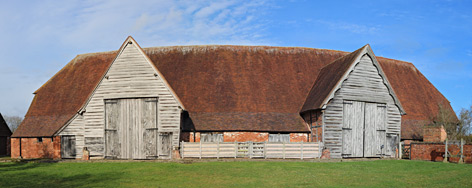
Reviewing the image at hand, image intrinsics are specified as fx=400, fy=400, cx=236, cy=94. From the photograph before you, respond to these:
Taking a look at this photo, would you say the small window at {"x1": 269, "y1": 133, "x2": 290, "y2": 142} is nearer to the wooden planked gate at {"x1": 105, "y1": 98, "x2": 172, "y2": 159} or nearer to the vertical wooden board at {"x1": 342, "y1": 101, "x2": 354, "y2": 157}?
the vertical wooden board at {"x1": 342, "y1": 101, "x2": 354, "y2": 157}

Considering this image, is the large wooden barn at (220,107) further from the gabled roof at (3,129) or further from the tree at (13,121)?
the tree at (13,121)

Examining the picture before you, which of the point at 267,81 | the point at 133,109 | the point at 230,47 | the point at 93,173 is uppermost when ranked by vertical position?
the point at 230,47

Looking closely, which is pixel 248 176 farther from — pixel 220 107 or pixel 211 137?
pixel 220 107

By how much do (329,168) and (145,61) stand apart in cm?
1427

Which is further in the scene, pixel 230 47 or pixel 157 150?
pixel 230 47

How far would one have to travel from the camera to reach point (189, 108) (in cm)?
3161

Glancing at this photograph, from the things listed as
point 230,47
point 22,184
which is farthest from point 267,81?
point 22,184

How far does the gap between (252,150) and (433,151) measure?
11643 millimetres

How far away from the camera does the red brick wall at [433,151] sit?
23281 mm

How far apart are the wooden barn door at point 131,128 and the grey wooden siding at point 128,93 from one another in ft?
1.32

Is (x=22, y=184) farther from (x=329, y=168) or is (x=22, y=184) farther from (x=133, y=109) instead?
(x=329, y=168)

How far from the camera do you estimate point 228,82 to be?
34.2 metres

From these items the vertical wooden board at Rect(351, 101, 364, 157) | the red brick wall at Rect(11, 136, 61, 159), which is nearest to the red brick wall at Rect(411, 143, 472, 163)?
the vertical wooden board at Rect(351, 101, 364, 157)

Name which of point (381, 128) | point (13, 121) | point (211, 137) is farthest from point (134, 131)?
point (13, 121)
